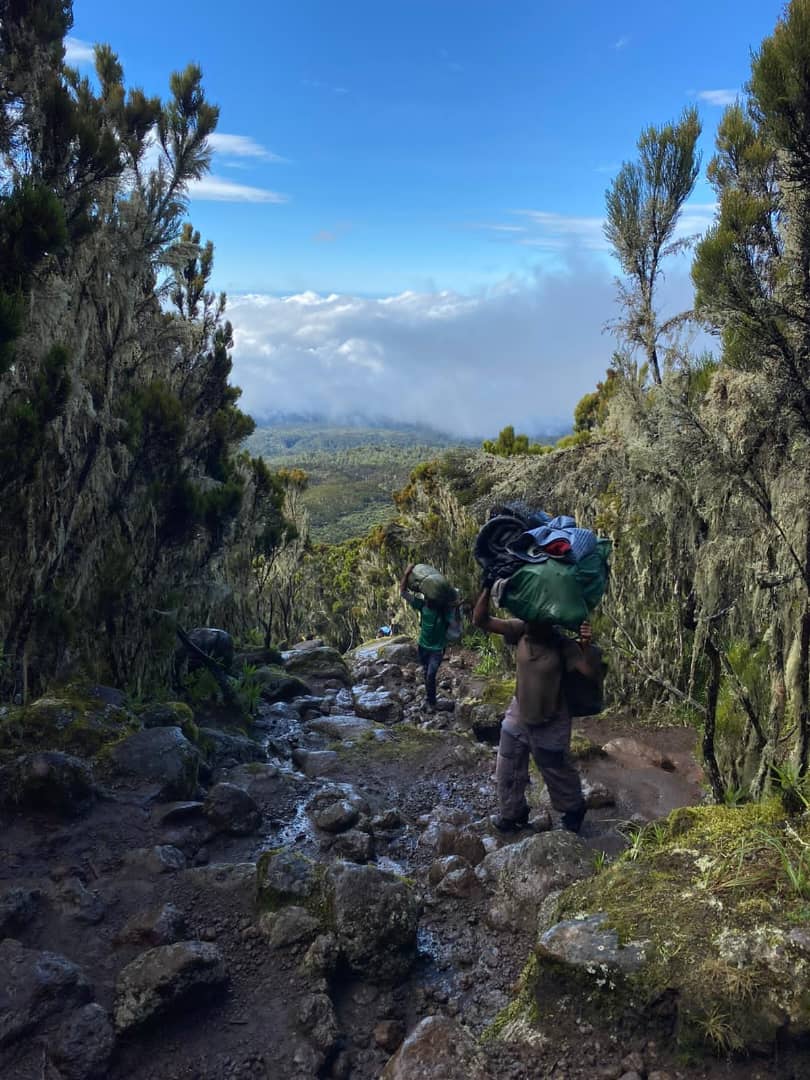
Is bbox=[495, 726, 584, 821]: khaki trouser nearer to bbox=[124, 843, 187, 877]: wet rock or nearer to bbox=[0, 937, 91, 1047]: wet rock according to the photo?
bbox=[124, 843, 187, 877]: wet rock

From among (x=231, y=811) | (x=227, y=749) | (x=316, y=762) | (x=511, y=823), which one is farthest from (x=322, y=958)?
(x=227, y=749)

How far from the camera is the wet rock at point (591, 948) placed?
2492mm

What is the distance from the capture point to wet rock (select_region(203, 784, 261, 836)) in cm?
457

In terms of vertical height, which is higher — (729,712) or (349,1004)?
(729,712)

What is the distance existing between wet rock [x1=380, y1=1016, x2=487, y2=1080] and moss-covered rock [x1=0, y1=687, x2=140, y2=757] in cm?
338

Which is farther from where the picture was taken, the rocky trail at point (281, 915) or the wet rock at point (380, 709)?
the wet rock at point (380, 709)

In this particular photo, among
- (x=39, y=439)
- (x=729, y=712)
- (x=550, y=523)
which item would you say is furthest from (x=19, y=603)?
(x=729, y=712)

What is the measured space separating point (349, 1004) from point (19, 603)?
415 centimetres

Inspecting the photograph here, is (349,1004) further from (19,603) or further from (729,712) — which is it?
(19,603)

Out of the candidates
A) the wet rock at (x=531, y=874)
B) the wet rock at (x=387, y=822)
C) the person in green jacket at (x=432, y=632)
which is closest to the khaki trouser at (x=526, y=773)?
the wet rock at (x=531, y=874)

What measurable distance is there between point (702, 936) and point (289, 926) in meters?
1.88

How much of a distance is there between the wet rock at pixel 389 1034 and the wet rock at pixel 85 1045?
105cm

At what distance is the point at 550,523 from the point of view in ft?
14.2

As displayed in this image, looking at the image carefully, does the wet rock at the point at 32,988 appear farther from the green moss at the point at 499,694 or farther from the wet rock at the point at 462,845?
the green moss at the point at 499,694
